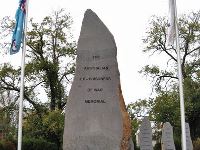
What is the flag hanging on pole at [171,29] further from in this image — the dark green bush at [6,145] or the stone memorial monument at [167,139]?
the dark green bush at [6,145]

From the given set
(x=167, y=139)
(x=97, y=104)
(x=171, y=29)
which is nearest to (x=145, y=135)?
(x=167, y=139)

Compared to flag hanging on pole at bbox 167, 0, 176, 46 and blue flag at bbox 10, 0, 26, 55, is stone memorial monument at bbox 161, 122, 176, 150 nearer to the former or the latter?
flag hanging on pole at bbox 167, 0, 176, 46

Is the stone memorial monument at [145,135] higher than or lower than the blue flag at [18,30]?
lower

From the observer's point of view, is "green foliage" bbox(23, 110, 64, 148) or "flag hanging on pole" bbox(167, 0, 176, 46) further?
"green foliage" bbox(23, 110, 64, 148)

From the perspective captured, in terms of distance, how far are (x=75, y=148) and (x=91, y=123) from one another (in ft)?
2.34

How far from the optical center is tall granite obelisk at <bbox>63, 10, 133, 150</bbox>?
10820mm

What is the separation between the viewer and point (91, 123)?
1096cm

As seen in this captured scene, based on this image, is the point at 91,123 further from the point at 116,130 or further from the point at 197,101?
the point at 197,101

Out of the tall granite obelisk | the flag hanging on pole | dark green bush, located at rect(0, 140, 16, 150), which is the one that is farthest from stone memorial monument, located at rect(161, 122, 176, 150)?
the tall granite obelisk

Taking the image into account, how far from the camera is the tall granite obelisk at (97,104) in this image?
10.8 meters

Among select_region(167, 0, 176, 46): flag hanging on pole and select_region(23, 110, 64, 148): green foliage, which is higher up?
select_region(167, 0, 176, 46): flag hanging on pole

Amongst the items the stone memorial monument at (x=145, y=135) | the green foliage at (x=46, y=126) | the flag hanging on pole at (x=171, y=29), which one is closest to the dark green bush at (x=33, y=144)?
the green foliage at (x=46, y=126)

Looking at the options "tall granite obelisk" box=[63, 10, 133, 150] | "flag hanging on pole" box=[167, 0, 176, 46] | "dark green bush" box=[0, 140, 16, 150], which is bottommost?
"dark green bush" box=[0, 140, 16, 150]

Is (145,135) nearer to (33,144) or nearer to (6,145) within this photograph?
(6,145)
